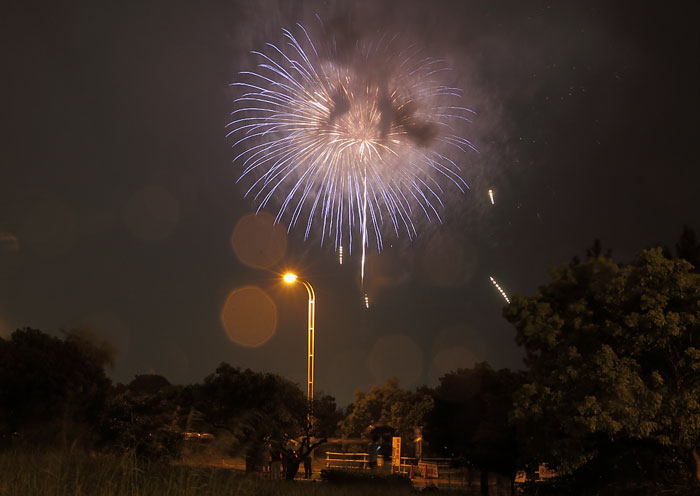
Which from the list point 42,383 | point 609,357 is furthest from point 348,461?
point 609,357

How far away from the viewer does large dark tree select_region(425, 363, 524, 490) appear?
30.3m

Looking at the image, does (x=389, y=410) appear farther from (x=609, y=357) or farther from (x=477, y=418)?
(x=609, y=357)

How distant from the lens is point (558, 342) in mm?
24531

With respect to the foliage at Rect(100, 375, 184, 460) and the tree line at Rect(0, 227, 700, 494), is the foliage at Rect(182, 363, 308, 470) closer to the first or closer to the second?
the tree line at Rect(0, 227, 700, 494)

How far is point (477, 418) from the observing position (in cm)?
3816

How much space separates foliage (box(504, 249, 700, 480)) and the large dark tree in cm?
351

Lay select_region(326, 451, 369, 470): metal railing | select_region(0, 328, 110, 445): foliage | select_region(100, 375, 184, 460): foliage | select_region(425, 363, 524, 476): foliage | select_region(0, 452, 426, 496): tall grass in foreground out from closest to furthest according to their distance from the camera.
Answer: select_region(0, 452, 426, 496): tall grass in foreground → select_region(100, 375, 184, 460): foliage → select_region(425, 363, 524, 476): foliage → select_region(0, 328, 110, 445): foliage → select_region(326, 451, 369, 470): metal railing

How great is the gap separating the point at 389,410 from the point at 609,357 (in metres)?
58.8

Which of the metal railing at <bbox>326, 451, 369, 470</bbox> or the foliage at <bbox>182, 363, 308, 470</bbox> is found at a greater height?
the foliage at <bbox>182, 363, 308, 470</bbox>

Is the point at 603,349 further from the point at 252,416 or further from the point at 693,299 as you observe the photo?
the point at 252,416

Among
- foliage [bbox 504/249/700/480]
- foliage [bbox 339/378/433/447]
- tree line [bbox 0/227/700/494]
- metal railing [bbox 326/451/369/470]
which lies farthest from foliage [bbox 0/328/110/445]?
foliage [bbox 339/378/433/447]

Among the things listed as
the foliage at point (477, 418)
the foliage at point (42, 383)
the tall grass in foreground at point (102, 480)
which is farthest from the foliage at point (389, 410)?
the tall grass in foreground at point (102, 480)

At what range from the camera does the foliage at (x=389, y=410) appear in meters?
71.2

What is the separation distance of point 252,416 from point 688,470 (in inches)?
623
